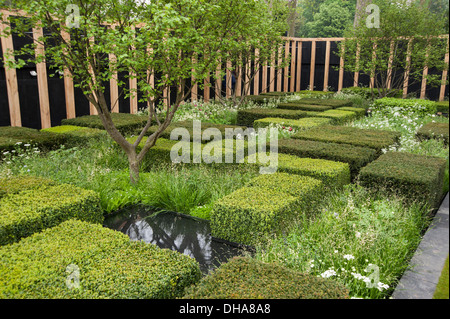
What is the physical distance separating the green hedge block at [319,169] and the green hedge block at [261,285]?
3173mm

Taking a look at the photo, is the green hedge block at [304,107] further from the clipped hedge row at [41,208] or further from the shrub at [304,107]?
the clipped hedge row at [41,208]

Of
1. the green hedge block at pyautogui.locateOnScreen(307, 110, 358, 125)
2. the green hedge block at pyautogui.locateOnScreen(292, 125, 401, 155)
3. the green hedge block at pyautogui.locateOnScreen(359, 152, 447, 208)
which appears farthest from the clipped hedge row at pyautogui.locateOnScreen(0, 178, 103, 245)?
the green hedge block at pyautogui.locateOnScreen(307, 110, 358, 125)

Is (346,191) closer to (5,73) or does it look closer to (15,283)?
(15,283)

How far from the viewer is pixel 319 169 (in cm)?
659

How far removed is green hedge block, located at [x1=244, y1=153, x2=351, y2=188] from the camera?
6.46 m

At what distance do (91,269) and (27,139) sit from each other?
6.36 m

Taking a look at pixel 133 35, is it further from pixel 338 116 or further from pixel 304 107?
pixel 304 107

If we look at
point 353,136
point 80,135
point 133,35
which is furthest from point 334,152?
point 80,135

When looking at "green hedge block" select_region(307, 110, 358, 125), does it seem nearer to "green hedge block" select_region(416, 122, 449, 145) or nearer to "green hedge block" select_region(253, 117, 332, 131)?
"green hedge block" select_region(253, 117, 332, 131)

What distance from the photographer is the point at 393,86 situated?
71.9ft

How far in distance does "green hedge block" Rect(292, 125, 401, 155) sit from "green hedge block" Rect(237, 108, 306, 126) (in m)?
2.61

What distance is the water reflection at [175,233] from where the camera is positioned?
5.07 meters

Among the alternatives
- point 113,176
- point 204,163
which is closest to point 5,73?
point 113,176
